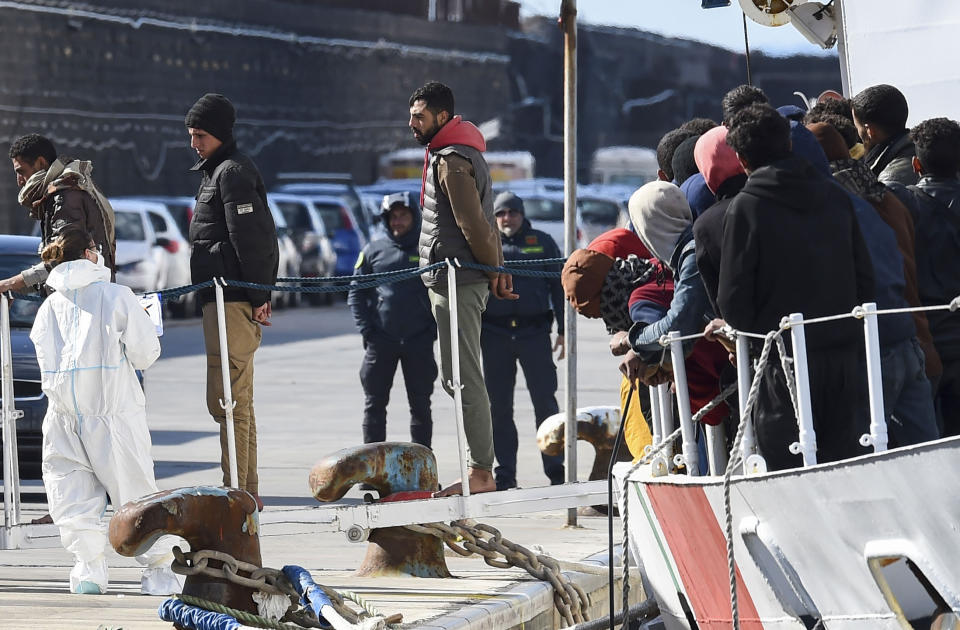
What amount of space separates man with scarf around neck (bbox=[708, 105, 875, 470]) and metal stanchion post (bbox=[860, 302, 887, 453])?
0.24 meters

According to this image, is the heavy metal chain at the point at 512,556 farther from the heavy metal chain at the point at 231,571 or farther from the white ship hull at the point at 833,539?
the white ship hull at the point at 833,539

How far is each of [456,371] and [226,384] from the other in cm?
109

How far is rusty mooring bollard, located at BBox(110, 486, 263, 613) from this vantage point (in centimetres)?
671

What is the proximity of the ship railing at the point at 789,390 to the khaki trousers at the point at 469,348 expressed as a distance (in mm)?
2034

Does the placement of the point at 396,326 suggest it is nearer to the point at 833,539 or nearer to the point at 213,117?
the point at 213,117

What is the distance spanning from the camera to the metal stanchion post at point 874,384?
17.2 ft

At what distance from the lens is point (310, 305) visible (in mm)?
32219

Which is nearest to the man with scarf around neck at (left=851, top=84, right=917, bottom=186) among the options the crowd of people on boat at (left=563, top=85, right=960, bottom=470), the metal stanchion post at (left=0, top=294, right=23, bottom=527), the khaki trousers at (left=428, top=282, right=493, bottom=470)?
the crowd of people on boat at (left=563, top=85, right=960, bottom=470)

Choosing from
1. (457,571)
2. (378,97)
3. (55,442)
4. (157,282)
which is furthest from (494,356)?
(378,97)

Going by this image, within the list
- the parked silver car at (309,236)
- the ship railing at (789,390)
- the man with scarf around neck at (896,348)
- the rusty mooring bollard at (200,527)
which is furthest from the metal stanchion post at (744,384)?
the parked silver car at (309,236)

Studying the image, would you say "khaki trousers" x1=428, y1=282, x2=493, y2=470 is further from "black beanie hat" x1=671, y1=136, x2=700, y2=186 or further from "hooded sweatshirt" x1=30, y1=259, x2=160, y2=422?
"black beanie hat" x1=671, y1=136, x2=700, y2=186

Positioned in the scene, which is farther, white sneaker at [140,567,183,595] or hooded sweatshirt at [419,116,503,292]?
hooded sweatshirt at [419,116,503,292]

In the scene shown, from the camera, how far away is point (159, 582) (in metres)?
7.45

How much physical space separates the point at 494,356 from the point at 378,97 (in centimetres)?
3614
